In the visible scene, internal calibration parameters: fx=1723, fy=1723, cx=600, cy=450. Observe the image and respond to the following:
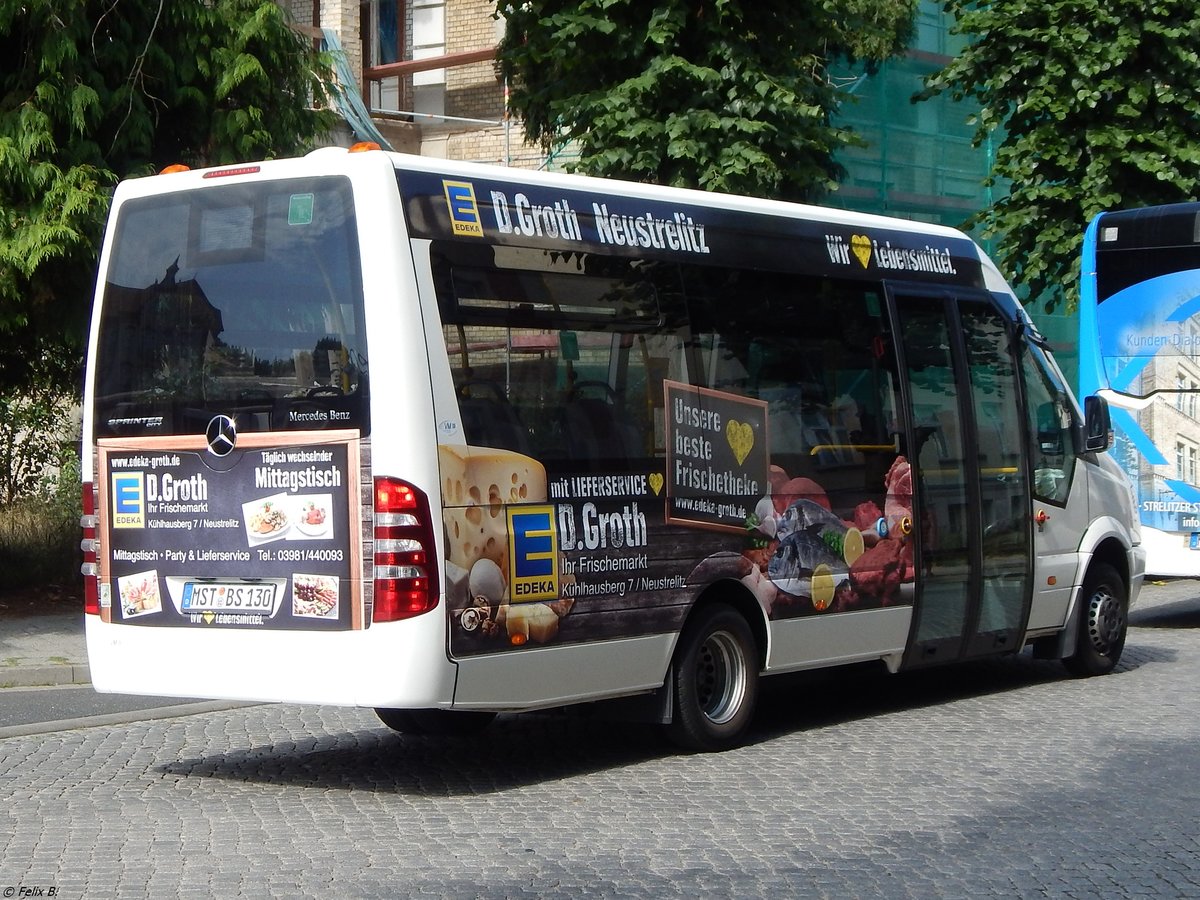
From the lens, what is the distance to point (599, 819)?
7379 mm

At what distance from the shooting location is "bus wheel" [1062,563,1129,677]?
11719 mm

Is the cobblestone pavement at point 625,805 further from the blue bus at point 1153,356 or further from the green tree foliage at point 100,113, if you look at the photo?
the green tree foliage at point 100,113

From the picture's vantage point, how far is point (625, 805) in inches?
303

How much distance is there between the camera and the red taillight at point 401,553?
7359 mm

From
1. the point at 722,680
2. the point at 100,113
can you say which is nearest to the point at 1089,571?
the point at 722,680

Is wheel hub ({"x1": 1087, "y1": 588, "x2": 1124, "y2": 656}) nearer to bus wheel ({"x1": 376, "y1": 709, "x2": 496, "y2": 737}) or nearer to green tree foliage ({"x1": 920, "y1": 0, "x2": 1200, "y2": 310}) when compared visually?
bus wheel ({"x1": 376, "y1": 709, "x2": 496, "y2": 737})

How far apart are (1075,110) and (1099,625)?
9.84m

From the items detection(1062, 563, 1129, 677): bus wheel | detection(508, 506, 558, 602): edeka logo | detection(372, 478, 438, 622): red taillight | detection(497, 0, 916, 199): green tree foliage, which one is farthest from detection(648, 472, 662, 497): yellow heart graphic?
detection(497, 0, 916, 199): green tree foliage

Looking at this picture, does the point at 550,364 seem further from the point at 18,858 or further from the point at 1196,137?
the point at 1196,137

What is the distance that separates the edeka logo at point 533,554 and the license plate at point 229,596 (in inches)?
42.9

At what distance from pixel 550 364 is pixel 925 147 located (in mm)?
21756

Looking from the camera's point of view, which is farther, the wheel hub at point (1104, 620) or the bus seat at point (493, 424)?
the wheel hub at point (1104, 620)

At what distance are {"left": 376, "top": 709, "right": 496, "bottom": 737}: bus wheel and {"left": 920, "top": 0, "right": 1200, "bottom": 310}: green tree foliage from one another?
13.1 m

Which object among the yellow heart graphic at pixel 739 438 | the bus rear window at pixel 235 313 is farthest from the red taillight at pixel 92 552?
the yellow heart graphic at pixel 739 438
